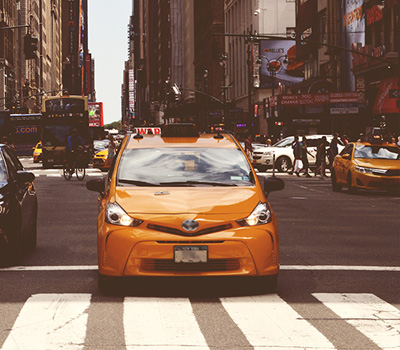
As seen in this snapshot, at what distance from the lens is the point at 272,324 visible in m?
7.75

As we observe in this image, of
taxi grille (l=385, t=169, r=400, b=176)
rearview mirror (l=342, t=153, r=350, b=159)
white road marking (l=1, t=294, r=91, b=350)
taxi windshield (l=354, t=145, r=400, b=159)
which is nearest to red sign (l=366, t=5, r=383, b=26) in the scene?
taxi windshield (l=354, t=145, r=400, b=159)

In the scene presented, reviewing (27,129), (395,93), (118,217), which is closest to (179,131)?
(118,217)

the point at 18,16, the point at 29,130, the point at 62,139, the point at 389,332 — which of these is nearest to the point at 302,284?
the point at 389,332

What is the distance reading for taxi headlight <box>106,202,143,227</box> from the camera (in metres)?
8.95

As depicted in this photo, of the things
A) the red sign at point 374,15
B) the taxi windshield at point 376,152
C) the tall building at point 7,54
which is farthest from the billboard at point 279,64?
the taxi windshield at point 376,152

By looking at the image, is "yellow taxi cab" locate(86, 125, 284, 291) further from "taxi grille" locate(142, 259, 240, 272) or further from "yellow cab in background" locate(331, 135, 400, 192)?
"yellow cab in background" locate(331, 135, 400, 192)

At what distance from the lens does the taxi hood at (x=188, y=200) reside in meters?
9.03

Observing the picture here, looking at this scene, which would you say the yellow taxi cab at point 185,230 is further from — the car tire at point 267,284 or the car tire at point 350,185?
the car tire at point 350,185

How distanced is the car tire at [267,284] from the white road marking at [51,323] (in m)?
1.73

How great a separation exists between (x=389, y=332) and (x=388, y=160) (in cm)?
2018

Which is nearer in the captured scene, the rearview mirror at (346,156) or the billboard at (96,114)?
the rearview mirror at (346,156)

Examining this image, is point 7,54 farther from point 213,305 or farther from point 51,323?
point 51,323

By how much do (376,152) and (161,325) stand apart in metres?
20.8

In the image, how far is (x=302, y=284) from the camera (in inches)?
392
